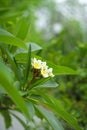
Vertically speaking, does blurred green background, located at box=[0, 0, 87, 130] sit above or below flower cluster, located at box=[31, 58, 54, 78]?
below

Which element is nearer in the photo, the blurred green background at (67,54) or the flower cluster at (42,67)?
the flower cluster at (42,67)

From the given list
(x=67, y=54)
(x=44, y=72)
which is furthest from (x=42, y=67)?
(x=67, y=54)

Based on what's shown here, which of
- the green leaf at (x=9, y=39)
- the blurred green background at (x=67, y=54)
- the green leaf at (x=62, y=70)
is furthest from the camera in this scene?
the blurred green background at (x=67, y=54)

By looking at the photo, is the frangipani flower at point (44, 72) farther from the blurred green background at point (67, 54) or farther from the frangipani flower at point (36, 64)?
the blurred green background at point (67, 54)

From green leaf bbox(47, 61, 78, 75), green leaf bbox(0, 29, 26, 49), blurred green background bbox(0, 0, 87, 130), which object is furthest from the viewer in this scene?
blurred green background bbox(0, 0, 87, 130)

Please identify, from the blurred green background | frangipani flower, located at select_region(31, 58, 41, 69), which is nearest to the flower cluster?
frangipani flower, located at select_region(31, 58, 41, 69)

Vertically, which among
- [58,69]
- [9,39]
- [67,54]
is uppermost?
[9,39]

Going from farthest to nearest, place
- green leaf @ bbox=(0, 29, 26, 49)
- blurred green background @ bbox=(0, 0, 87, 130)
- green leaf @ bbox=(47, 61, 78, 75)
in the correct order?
blurred green background @ bbox=(0, 0, 87, 130)
green leaf @ bbox=(47, 61, 78, 75)
green leaf @ bbox=(0, 29, 26, 49)

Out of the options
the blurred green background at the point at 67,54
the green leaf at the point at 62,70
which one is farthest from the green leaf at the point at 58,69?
the blurred green background at the point at 67,54

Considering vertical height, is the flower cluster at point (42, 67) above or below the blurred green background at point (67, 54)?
above

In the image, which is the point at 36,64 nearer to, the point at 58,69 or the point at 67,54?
the point at 58,69

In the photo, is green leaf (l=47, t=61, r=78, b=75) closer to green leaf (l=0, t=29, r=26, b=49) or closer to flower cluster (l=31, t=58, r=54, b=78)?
flower cluster (l=31, t=58, r=54, b=78)

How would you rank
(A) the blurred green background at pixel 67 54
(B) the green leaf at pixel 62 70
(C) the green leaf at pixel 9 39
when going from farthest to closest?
(A) the blurred green background at pixel 67 54 < (B) the green leaf at pixel 62 70 < (C) the green leaf at pixel 9 39

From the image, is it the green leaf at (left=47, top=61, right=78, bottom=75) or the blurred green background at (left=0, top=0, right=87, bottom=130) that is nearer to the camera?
the green leaf at (left=47, top=61, right=78, bottom=75)
